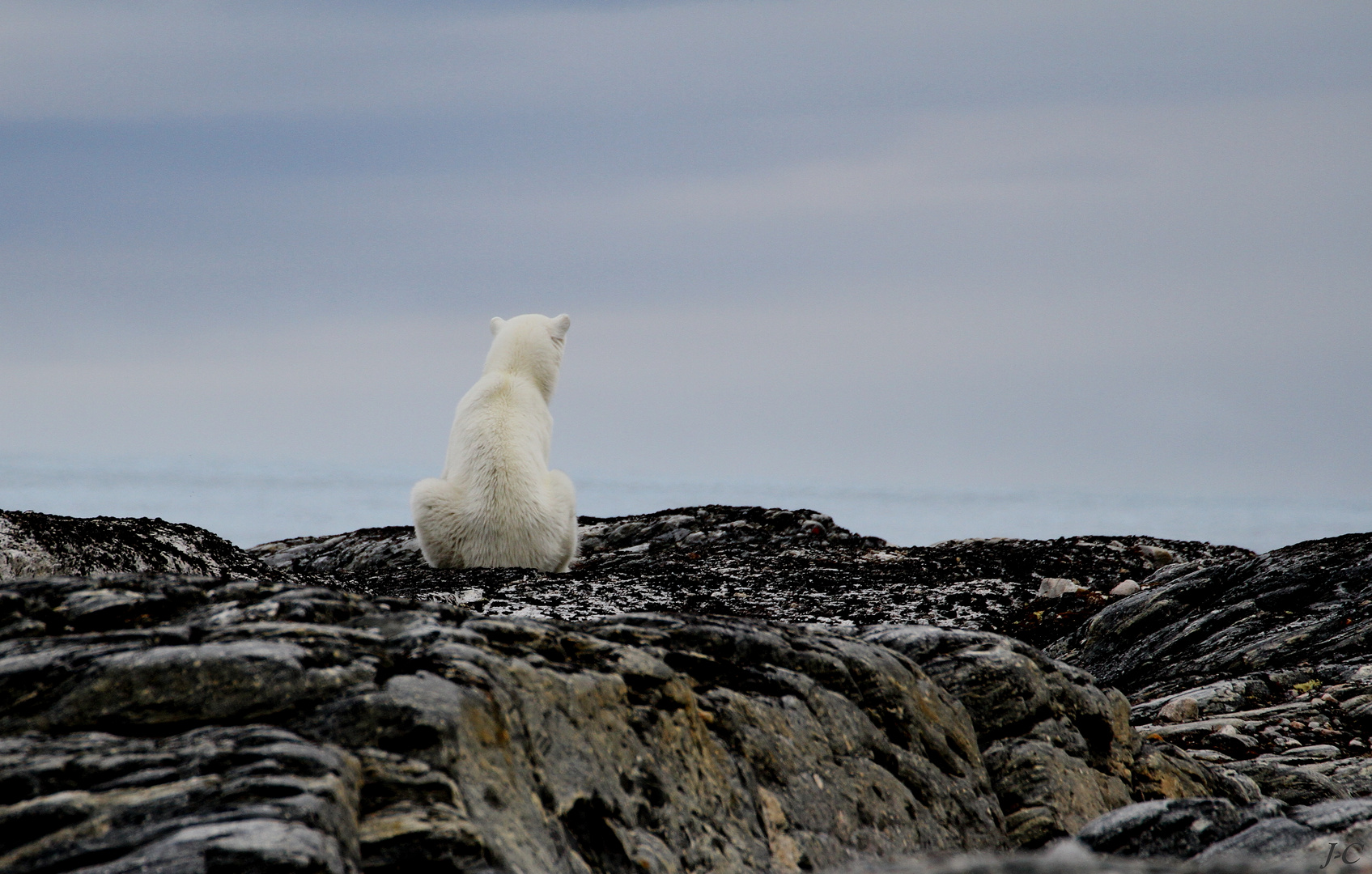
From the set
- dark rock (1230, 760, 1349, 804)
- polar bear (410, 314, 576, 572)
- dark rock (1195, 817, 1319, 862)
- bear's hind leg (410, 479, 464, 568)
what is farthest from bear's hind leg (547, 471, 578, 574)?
dark rock (1195, 817, 1319, 862)

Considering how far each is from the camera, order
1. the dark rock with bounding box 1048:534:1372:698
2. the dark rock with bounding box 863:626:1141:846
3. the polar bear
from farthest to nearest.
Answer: the polar bear
the dark rock with bounding box 1048:534:1372:698
the dark rock with bounding box 863:626:1141:846

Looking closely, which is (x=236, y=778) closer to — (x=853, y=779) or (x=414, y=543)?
(x=853, y=779)

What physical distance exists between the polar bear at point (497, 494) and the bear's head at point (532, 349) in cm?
24

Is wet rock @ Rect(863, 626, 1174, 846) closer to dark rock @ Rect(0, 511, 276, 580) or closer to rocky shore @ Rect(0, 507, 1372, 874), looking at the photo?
rocky shore @ Rect(0, 507, 1372, 874)

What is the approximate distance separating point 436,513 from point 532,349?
2.54m

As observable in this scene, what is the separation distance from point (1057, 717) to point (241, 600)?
4.09 m

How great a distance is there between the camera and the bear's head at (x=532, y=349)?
13211mm

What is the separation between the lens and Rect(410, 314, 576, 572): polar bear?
12.0 m

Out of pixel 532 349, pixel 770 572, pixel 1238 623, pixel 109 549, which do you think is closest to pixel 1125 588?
pixel 1238 623

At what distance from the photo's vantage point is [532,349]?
1322cm

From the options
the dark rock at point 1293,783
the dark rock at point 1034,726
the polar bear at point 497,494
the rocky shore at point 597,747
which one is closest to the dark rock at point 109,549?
the rocky shore at point 597,747

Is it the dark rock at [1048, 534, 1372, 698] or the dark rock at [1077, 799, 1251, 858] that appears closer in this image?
the dark rock at [1077, 799, 1251, 858]

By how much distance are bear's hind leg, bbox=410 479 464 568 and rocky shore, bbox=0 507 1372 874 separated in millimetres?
4756

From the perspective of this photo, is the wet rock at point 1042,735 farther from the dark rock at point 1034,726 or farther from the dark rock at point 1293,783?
the dark rock at point 1293,783
